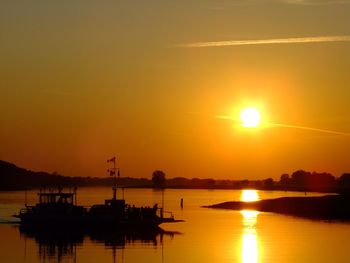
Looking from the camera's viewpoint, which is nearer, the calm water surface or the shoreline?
the calm water surface

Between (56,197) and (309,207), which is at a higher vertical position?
(56,197)

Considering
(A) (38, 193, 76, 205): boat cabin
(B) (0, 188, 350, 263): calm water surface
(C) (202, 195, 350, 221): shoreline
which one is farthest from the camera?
(C) (202, 195, 350, 221): shoreline

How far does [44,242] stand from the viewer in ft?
251

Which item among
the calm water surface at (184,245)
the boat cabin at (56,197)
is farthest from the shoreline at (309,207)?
the boat cabin at (56,197)

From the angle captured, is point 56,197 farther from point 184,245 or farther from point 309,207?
point 309,207

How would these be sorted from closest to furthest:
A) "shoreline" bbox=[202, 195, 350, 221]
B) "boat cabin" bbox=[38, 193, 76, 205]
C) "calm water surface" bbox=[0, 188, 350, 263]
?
"calm water surface" bbox=[0, 188, 350, 263], "boat cabin" bbox=[38, 193, 76, 205], "shoreline" bbox=[202, 195, 350, 221]

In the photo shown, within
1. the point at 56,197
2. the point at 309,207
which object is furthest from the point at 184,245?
the point at 309,207

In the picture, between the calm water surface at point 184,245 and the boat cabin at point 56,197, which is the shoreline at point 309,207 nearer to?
the calm water surface at point 184,245

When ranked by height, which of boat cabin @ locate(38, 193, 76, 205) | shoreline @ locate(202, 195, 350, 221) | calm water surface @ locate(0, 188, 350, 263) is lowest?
calm water surface @ locate(0, 188, 350, 263)

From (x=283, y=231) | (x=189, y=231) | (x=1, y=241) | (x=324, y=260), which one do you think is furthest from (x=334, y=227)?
(x=1, y=241)

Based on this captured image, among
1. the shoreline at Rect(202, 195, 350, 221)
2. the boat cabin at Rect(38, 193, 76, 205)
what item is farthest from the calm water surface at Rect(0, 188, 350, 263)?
the shoreline at Rect(202, 195, 350, 221)

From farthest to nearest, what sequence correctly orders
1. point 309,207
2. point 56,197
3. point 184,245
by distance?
point 309,207, point 56,197, point 184,245

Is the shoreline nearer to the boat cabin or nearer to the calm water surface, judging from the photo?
the calm water surface

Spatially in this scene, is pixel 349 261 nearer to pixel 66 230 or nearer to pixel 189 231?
pixel 189 231
